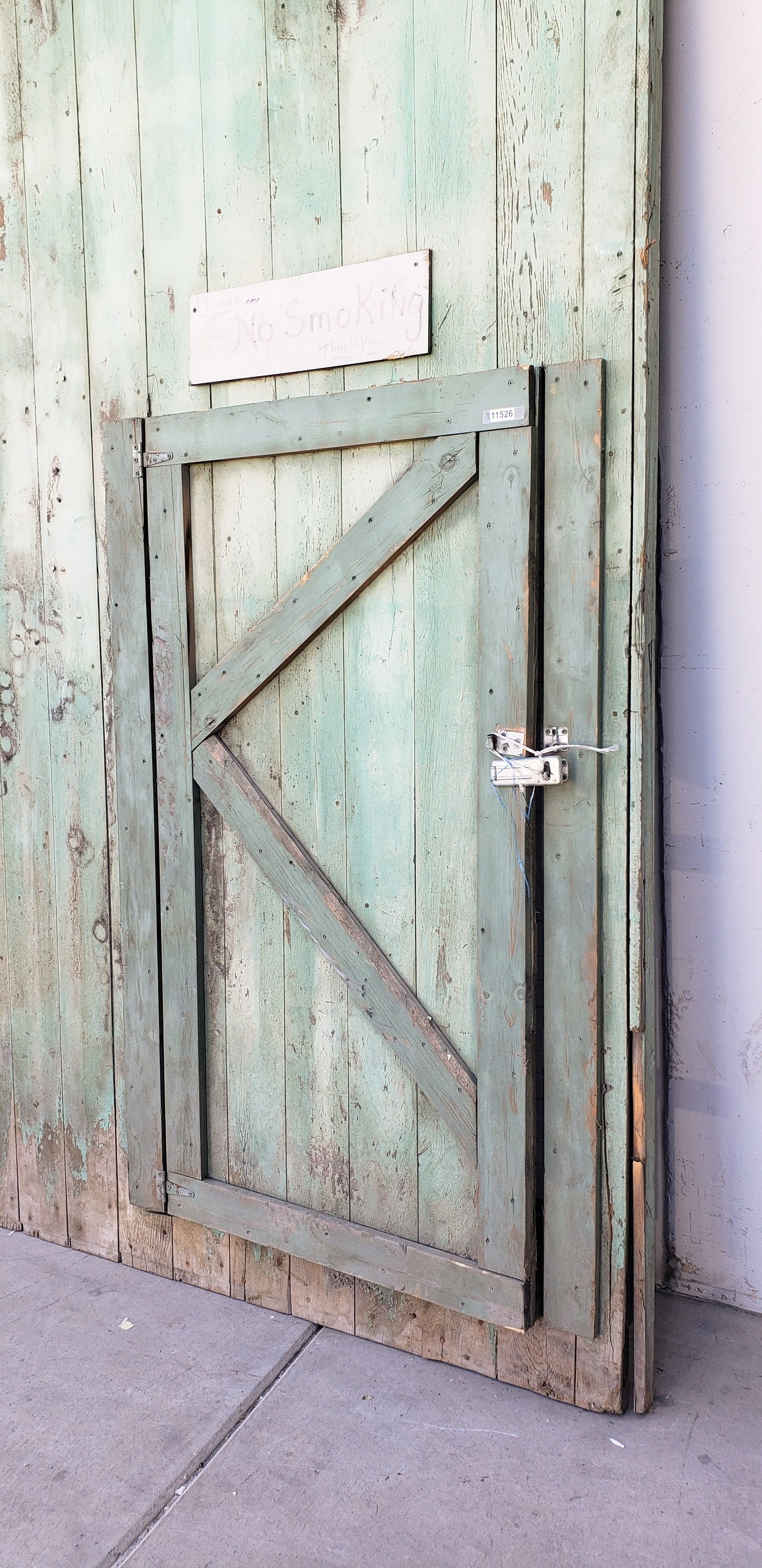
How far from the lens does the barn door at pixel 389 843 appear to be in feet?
6.44

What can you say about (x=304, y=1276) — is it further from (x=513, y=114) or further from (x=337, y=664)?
(x=513, y=114)

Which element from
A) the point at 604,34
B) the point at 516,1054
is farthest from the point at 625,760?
the point at 604,34

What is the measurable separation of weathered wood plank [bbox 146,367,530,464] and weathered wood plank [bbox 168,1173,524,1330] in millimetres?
1607

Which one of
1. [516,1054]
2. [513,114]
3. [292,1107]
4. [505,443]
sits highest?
[513,114]

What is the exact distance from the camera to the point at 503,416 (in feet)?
6.33

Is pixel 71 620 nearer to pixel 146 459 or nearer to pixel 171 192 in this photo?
pixel 146 459

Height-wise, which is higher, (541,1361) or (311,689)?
A: (311,689)

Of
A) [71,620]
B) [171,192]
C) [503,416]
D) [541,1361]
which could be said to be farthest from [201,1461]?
[171,192]

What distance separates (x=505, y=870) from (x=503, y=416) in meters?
0.83

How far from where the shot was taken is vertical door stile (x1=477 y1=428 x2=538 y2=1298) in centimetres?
193

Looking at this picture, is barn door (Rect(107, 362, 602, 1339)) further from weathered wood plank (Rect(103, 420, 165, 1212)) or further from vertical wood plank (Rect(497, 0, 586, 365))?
vertical wood plank (Rect(497, 0, 586, 365))

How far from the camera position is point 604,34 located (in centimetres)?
183

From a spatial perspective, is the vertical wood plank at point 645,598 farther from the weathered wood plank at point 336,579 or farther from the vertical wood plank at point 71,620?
the vertical wood plank at point 71,620

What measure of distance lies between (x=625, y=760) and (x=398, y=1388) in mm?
1346
